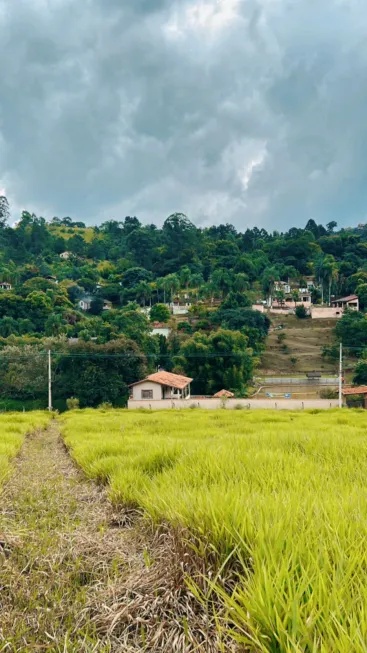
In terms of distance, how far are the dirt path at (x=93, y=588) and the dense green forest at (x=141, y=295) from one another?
36866mm

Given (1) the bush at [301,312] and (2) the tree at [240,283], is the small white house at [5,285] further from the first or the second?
(1) the bush at [301,312]

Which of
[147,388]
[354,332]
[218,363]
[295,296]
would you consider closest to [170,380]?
[147,388]

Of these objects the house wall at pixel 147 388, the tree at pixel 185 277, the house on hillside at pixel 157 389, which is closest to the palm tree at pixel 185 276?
the tree at pixel 185 277

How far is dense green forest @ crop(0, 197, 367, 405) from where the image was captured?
134 feet

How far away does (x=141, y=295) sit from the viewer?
89000mm

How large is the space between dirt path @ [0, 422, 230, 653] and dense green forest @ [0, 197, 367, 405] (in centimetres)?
3687

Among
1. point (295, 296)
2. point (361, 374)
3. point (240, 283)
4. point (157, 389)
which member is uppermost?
point (240, 283)

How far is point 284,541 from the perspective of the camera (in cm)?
168

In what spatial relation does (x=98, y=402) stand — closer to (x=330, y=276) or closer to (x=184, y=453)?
(x=184, y=453)

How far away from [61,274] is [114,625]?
10316cm

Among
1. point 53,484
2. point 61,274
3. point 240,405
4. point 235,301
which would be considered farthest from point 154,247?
point 53,484

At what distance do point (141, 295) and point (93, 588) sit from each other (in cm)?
8795

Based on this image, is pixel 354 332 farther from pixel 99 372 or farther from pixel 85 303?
pixel 85 303

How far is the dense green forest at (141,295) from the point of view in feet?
134
